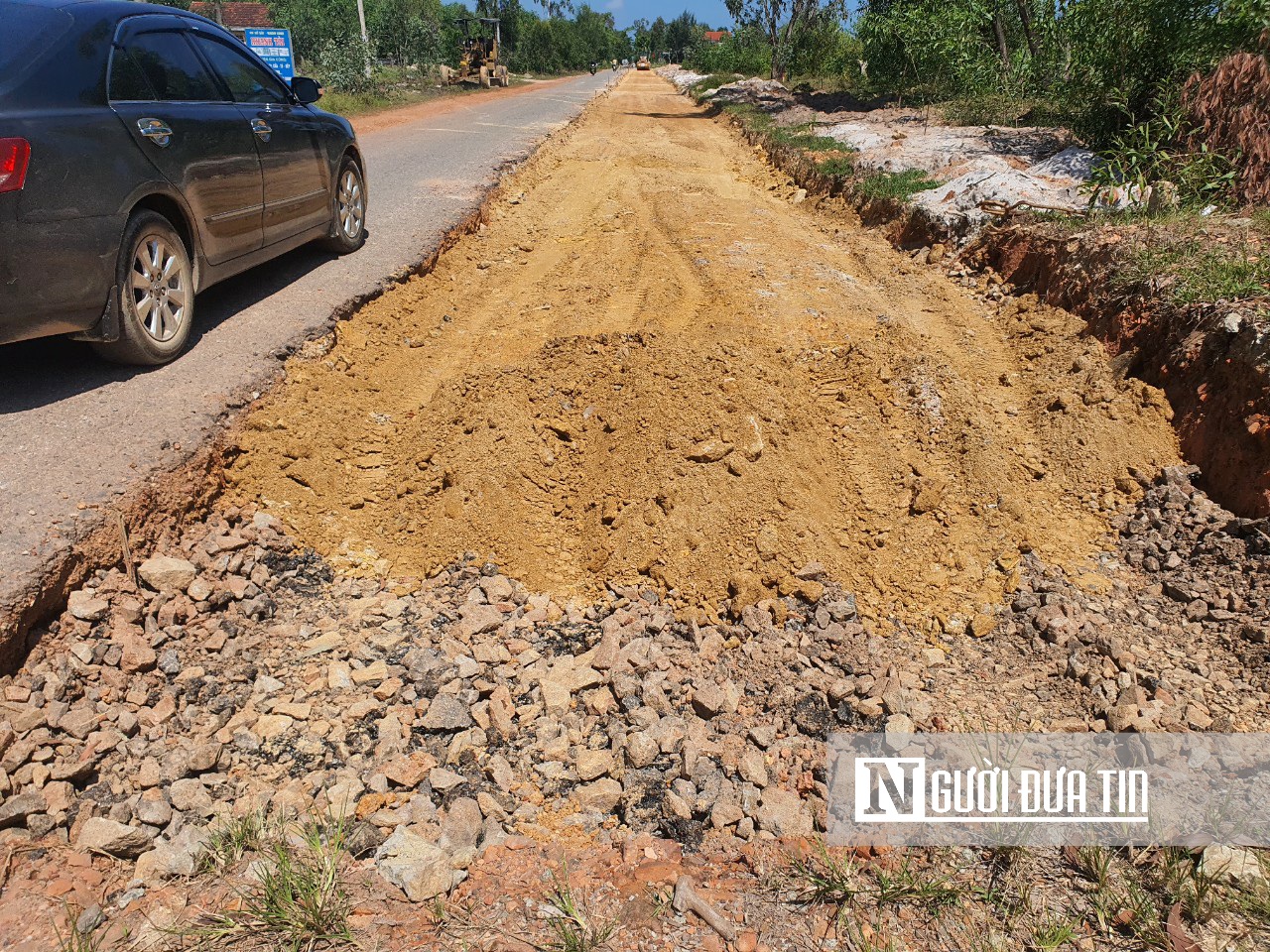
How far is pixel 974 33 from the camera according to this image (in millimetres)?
13562

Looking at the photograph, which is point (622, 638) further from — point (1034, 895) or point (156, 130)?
point (156, 130)

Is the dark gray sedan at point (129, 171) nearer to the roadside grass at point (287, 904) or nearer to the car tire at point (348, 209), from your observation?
the car tire at point (348, 209)

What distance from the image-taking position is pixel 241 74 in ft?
17.6

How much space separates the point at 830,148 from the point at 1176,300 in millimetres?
7679

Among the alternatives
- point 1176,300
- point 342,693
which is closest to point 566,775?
point 342,693

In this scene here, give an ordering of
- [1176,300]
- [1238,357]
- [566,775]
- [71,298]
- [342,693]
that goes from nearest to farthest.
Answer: [566,775] < [342,693] < [71,298] < [1238,357] < [1176,300]

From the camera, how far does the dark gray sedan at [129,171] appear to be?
343cm

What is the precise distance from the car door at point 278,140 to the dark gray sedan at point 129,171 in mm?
16

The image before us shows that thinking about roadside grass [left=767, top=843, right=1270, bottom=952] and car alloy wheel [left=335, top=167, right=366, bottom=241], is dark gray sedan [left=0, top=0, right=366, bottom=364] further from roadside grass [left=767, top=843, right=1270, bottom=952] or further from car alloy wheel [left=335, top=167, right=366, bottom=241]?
roadside grass [left=767, top=843, right=1270, bottom=952]

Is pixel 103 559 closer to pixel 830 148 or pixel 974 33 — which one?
pixel 830 148

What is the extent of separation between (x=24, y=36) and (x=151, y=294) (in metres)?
1.21

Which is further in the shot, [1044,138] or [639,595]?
[1044,138]

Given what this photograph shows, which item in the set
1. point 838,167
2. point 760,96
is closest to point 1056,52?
point 838,167

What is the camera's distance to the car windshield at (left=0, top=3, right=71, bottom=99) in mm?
3457
